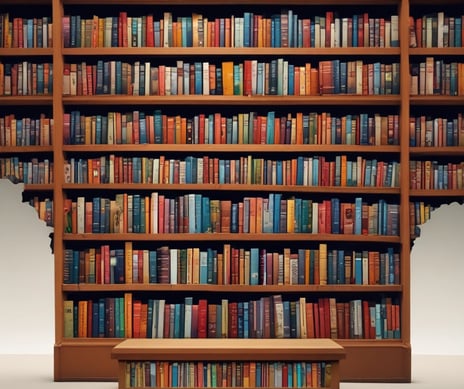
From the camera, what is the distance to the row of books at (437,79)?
333 inches

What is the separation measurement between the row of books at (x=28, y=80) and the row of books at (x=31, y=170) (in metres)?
0.46

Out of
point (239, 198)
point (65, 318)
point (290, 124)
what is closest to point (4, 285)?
point (65, 318)

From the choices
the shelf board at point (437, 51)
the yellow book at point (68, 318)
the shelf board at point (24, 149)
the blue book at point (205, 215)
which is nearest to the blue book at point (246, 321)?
the blue book at point (205, 215)

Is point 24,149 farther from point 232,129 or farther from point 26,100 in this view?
point 232,129

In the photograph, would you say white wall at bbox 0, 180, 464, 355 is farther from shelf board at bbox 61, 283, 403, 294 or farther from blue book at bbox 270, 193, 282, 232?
blue book at bbox 270, 193, 282, 232

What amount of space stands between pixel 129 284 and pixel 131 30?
5.66 ft

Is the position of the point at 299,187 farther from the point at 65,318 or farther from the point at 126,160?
the point at 65,318

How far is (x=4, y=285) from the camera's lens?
31.6ft

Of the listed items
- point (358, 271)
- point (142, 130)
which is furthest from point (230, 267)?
point (142, 130)

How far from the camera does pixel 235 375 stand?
7.26 m

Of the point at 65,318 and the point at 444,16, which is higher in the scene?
the point at 444,16

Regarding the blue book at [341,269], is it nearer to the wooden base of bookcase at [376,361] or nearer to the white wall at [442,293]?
the wooden base of bookcase at [376,361]

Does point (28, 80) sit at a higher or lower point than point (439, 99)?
higher

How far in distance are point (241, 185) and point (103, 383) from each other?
1.61 m
